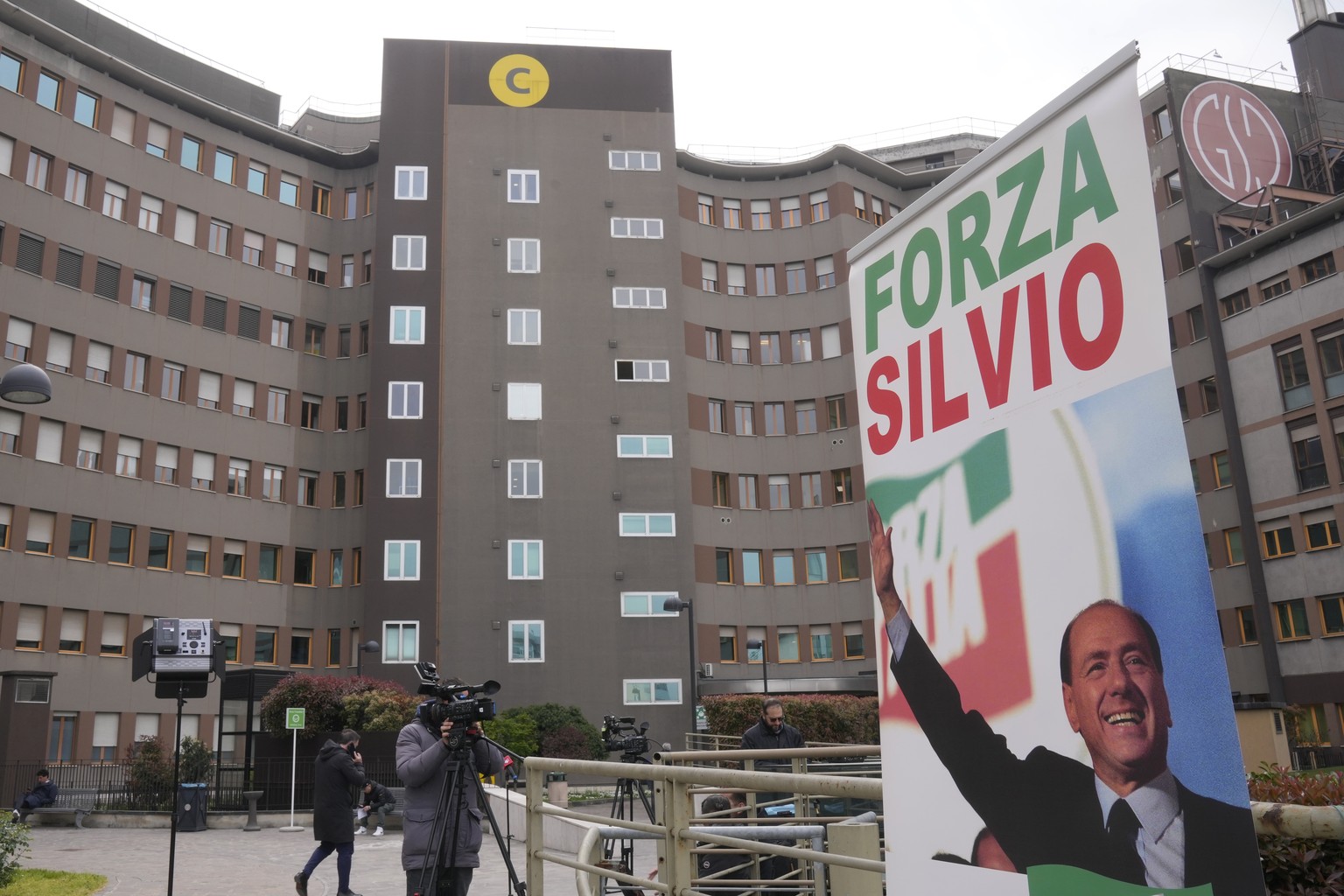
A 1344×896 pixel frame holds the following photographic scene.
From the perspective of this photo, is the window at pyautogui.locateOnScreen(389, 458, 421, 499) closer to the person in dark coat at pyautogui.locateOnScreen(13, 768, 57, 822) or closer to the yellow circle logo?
the yellow circle logo

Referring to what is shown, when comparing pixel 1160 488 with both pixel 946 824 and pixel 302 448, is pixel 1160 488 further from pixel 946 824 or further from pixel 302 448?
pixel 302 448

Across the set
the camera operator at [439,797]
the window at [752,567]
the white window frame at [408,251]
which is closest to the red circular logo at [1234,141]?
the window at [752,567]

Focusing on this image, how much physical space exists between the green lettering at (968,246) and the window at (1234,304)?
153ft

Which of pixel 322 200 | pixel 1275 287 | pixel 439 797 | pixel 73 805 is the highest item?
pixel 322 200

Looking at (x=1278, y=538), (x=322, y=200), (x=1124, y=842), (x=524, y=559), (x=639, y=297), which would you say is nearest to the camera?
(x=1124, y=842)

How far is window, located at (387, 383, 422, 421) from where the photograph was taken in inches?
1797

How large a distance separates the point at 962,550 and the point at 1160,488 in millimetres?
590

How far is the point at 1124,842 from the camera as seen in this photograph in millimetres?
2213

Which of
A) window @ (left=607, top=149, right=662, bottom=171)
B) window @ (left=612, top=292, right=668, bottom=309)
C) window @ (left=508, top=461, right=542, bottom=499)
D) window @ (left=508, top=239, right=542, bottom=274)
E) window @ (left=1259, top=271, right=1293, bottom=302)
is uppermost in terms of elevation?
window @ (left=607, top=149, right=662, bottom=171)

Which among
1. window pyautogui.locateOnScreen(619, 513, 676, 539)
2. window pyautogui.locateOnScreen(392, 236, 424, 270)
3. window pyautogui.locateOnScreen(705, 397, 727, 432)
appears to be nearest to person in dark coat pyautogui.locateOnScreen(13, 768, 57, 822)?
window pyautogui.locateOnScreen(619, 513, 676, 539)

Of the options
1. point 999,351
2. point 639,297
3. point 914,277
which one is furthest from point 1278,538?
point 999,351

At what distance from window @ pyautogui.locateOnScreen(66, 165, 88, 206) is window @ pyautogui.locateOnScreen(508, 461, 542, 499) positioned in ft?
61.1

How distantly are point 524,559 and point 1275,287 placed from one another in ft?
101

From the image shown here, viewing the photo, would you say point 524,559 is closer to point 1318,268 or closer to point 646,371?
point 646,371
